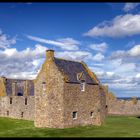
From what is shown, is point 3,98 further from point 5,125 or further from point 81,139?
point 81,139

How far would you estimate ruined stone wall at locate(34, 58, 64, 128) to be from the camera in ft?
131

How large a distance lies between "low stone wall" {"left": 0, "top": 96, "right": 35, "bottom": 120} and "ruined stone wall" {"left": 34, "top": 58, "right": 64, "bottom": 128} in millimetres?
12299

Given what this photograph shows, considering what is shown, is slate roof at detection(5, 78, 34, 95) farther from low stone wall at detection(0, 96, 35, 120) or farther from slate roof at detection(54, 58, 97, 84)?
slate roof at detection(54, 58, 97, 84)

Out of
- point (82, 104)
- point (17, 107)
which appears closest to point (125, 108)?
point (17, 107)

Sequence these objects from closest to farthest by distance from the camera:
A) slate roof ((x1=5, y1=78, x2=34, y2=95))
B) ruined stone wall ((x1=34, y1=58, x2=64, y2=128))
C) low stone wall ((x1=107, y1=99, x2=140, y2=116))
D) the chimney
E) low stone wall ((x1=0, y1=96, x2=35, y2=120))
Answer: ruined stone wall ((x1=34, y1=58, x2=64, y2=128)), the chimney, low stone wall ((x1=0, y1=96, x2=35, y2=120)), slate roof ((x1=5, y1=78, x2=34, y2=95)), low stone wall ((x1=107, y1=99, x2=140, y2=116))

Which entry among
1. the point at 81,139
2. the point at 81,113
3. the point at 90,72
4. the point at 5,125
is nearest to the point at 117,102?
the point at 90,72

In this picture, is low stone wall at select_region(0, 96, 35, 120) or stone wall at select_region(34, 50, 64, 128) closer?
stone wall at select_region(34, 50, 64, 128)

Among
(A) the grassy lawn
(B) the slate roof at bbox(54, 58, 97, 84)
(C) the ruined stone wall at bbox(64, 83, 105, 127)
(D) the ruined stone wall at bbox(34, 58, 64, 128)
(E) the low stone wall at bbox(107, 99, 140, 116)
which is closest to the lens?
(A) the grassy lawn

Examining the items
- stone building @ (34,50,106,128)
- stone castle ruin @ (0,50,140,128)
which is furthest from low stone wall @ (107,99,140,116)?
stone building @ (34,50,106,128)

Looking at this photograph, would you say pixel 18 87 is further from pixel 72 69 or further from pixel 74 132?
pixel 74 132

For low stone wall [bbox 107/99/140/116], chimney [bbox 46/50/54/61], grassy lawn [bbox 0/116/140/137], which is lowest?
grassy lawn [bbox 0/116/140/137]

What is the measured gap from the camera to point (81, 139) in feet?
94.4

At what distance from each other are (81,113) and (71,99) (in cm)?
292

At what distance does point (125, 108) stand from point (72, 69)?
24800 mm
